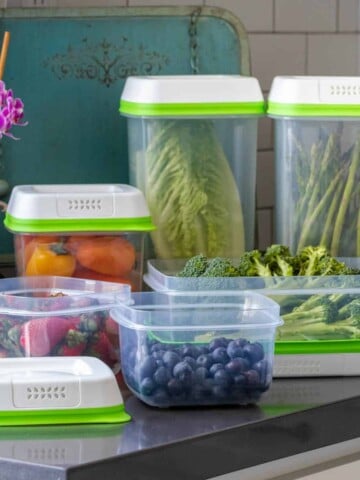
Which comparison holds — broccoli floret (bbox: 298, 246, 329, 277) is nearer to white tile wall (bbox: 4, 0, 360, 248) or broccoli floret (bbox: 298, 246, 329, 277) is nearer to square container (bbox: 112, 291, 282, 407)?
square container (bbox: 112, 291, 282, 407)

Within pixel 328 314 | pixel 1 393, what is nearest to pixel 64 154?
pixel 328 314

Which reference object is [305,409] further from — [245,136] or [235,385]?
[245,136]

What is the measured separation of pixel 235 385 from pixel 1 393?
245 millimetres

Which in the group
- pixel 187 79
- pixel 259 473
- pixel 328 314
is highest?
pixel 187 79

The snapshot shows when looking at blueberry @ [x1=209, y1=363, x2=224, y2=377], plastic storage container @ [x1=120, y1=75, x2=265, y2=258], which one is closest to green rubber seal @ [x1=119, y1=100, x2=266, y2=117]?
plastic storage container @ [x1=120, y1=75, x2=265, y2=258]

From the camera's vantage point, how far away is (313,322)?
146cm

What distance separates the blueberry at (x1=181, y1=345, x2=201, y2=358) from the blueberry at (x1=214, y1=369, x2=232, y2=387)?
0.03 m

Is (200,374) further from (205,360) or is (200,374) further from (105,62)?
(105,62)

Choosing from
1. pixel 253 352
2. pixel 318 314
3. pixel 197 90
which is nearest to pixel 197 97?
pixel 197 90

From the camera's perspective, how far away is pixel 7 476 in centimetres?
115

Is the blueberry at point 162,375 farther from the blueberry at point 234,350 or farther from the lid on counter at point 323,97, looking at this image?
the lid on counter at point 323,97

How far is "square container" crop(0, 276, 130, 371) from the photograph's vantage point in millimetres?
1355

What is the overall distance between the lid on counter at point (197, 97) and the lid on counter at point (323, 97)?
6 cm

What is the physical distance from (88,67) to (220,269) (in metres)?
0.53
